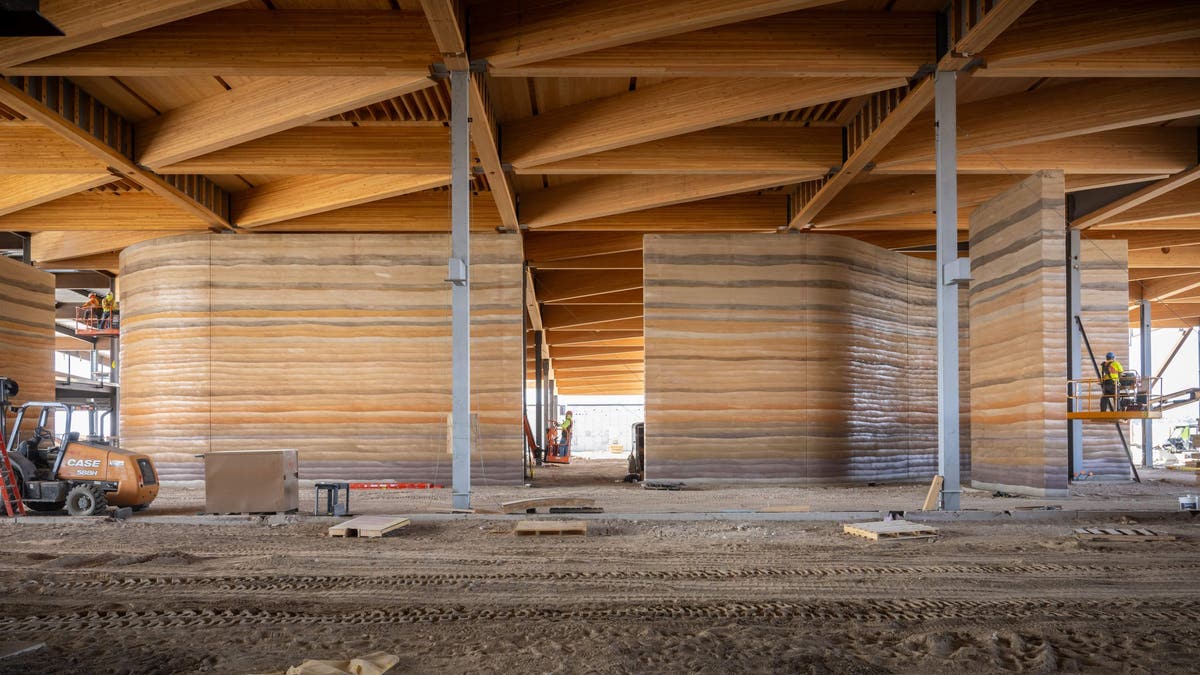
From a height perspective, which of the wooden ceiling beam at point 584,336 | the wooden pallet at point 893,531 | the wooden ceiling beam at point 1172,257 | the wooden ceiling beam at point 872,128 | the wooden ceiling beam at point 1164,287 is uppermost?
the wooden ceiling beam at point 872,128

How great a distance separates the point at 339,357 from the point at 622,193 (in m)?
6.61

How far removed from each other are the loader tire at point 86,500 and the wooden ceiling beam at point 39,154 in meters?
5.50

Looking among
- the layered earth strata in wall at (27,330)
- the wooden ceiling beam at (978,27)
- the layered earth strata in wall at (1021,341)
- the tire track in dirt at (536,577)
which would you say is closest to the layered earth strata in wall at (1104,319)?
the layered earth strata in wall at (1021,341)

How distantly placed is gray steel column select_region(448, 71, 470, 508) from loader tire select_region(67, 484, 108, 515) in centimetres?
477

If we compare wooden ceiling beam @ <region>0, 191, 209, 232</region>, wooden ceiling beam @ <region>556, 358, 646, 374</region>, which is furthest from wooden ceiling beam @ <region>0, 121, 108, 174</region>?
wooden ceiling beam @ <region>556, 358, 646, 374</region>

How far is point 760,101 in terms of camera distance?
40.1ft

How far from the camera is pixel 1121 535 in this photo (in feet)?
30.0

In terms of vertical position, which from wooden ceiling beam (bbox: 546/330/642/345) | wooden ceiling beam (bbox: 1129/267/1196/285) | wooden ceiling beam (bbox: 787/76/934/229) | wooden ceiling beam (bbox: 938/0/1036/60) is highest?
wooden ceiling beam (bbox: 938/0/1036/60)

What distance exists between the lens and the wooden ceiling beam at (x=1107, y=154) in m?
14.5

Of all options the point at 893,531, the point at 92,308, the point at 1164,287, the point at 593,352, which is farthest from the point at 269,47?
the point at 593,352

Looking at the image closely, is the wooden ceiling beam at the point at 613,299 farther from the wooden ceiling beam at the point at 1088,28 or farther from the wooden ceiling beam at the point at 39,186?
the wooden ceiling beam at the point at 1088,28

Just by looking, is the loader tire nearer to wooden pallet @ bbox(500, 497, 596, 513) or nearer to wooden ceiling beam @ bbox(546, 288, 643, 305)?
wooden pallet @ bbox(500, 497, 596, 513)

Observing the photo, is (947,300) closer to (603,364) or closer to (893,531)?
(893,531)

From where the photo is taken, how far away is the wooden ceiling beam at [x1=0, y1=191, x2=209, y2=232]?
16969mm
